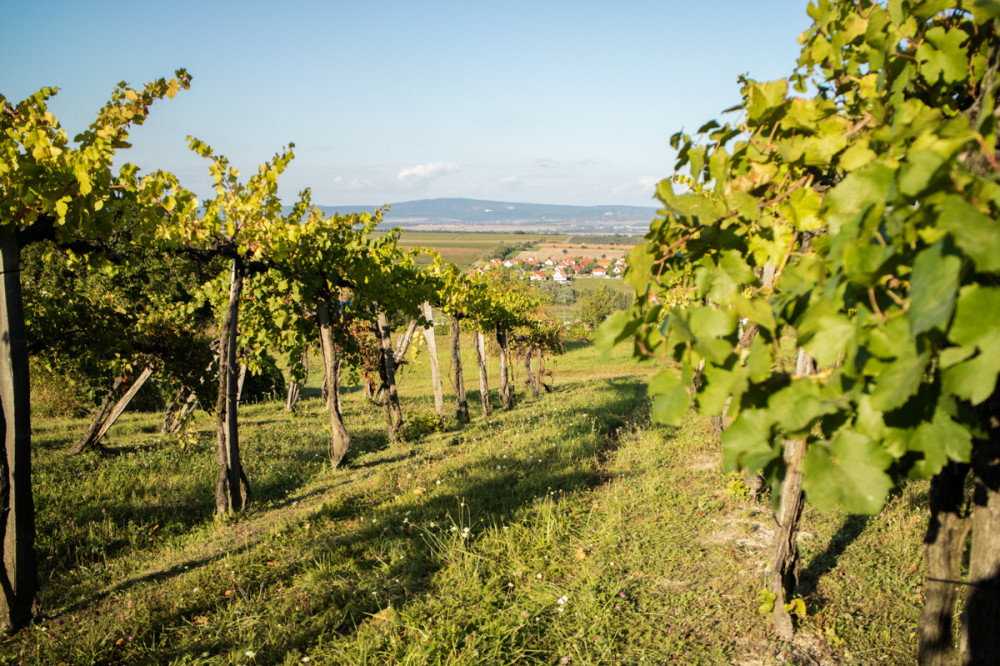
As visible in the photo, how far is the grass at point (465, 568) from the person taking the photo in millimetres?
3395

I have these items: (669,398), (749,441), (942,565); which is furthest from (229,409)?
(942,565)

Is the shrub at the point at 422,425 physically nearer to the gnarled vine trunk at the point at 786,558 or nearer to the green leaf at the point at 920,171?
the gnarled vine trunk at the point at 786,558

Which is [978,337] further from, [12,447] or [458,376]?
[458,376]

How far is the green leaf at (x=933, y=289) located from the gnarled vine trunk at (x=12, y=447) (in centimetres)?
491

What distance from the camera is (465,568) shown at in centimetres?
421

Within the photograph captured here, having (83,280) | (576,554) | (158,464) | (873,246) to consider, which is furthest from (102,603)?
(83,280)

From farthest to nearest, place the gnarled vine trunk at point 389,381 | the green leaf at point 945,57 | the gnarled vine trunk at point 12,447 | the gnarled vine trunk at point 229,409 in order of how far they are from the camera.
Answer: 1. the gnarled vine trunk at point 389,381
2. the gnarled vine trunk at point 229,409
3. the gnarled vine trunk at point 12,447
4. the green leaf at point 945,57

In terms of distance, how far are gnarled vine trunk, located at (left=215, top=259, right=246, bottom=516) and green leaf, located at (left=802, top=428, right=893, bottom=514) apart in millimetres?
6119

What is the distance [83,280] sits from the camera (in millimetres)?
18953

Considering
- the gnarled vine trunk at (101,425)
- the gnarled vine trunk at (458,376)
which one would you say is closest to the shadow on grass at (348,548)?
the gnarled vine trunk at (101,425)

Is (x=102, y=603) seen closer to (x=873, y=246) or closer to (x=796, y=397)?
(x=796, y=397)

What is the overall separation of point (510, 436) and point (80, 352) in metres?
6.46

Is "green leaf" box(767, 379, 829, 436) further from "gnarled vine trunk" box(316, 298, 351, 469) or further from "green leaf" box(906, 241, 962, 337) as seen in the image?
"gnarled vine trunk" box(316, 298, 351, 469)

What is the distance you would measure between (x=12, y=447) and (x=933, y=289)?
5.08 meters
